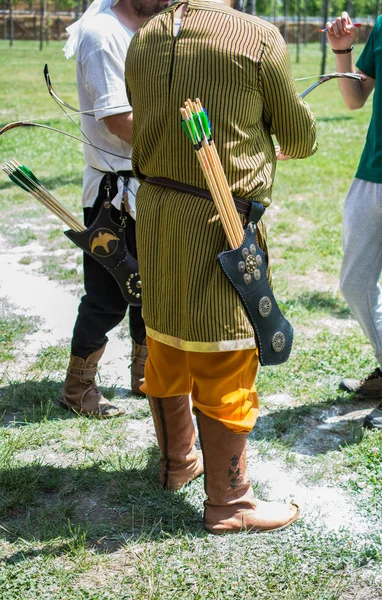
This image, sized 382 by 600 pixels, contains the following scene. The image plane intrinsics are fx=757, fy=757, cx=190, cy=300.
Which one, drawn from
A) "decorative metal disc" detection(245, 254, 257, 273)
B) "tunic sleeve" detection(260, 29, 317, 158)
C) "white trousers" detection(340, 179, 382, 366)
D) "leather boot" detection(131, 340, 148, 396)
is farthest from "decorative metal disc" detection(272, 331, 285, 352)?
"leather boot" detection(131, 340, 148, 396)

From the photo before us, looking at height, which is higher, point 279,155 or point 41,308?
point 279,155

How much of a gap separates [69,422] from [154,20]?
6.24 ft

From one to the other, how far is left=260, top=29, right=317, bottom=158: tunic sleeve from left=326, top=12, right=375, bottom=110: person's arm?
109 cm

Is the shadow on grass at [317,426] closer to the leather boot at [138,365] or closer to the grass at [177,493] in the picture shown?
the grass at [177,493]

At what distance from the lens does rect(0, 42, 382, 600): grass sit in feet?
8.23

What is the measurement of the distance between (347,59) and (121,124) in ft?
3.83

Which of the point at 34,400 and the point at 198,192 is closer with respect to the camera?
the point at 198,192

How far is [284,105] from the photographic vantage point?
8.09 feet

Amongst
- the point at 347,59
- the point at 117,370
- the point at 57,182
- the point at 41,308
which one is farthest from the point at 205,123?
the point at 57,182

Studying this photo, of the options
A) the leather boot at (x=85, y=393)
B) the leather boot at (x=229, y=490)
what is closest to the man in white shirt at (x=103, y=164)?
the leather boot at (x=85, y=393)

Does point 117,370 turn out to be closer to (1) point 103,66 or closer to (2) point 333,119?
(1) point 103,66

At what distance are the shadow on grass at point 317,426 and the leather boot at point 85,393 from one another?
736 mm

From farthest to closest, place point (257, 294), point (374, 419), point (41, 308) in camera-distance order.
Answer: point (41, 308) < point (374, 419) < point (257, 294)

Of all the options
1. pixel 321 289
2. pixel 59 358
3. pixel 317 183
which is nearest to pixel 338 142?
pixel 317 183
